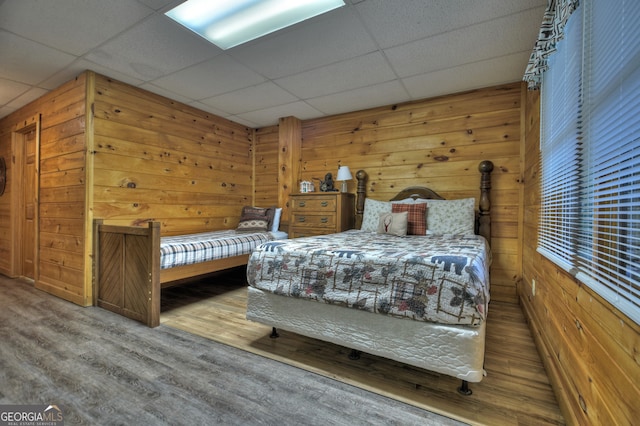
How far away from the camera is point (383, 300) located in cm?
149

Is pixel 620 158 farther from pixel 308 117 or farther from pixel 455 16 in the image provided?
pixel 308 117

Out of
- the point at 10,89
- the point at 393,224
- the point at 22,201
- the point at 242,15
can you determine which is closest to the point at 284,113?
the point at 242,15

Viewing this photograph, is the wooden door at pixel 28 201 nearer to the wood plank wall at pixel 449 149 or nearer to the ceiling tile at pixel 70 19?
the ceiling tile at pixel 70 19

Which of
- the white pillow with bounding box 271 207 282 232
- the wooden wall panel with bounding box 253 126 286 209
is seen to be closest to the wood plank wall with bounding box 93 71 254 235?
the wooden wall panel with bounding box 253 126 286 209

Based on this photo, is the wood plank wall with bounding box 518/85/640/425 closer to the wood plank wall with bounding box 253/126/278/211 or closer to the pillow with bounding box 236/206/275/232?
the pillow with bounding box 236/206/275/232

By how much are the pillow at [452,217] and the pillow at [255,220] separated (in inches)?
82.3

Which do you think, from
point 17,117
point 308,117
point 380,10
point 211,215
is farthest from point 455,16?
point 17,117

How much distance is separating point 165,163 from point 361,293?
9.84 feet

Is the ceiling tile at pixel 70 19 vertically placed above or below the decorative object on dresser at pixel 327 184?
above

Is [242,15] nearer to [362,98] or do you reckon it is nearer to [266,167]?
[362,98]

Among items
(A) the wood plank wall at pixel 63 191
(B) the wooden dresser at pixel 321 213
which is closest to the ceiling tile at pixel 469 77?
(B) the wooden dresser at pixel 321 213

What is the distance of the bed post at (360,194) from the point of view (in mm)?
3627

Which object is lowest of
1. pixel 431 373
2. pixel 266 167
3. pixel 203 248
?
pixel 431 373

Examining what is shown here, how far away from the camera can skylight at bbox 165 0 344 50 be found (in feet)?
6.18
